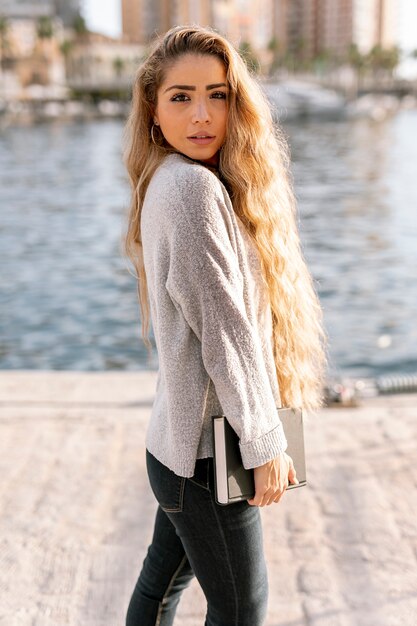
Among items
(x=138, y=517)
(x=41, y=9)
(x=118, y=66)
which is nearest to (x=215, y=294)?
(x=138, y=517)

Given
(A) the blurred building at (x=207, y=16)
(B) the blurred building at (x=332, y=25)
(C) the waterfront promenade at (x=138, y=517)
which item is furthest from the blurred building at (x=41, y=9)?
(C) the waterfront promenade at (x=138, y=517)

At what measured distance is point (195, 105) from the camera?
174cm

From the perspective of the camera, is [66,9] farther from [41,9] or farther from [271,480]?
[271,480]

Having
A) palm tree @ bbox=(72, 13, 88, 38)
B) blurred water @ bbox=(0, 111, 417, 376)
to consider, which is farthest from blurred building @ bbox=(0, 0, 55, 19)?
blurred water @ bbox=(0, 111, 417, 376)

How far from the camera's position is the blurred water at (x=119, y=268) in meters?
10.1

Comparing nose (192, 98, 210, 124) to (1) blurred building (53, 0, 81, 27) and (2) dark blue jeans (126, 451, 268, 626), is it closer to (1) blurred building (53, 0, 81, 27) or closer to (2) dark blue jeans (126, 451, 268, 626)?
(2) dark blue jeans (126, 451, 268, 626)

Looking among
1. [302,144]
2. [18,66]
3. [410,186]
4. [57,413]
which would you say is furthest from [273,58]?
[57,413]

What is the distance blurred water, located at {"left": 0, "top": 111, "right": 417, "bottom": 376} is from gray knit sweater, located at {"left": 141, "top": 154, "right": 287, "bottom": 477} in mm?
485

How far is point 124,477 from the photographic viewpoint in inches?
146

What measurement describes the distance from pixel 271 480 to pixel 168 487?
0.72 feet

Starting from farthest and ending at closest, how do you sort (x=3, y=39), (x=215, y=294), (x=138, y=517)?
(x=3, y=39) < (x=138, y=517) < (x=215, y=294)

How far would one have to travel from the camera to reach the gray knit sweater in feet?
5.20

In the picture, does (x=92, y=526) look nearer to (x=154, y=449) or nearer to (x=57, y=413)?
(x=57, y=413)

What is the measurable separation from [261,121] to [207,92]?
13 centimetres
